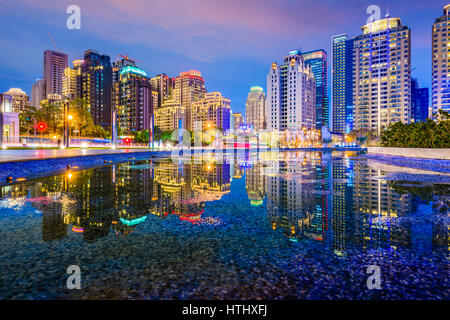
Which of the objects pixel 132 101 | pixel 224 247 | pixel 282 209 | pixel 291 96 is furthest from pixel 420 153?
pixel 132 101

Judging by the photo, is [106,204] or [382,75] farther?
[382,75]

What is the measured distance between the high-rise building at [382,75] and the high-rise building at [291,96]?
96.1 ft

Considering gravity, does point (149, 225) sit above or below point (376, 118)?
below

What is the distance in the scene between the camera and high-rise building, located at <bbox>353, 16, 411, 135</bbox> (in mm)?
148625

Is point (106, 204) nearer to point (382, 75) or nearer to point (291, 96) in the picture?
point (291, 96)

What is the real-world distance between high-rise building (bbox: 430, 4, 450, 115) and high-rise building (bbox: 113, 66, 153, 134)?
167 m

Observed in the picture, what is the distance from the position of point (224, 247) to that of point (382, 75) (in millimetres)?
182339

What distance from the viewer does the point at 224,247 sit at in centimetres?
442

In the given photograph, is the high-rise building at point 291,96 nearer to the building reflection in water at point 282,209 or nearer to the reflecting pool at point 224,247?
the building reflection in water at point 282,209

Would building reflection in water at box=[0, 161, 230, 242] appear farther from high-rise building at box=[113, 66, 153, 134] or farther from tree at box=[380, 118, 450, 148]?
high-rise building at box=[113, 66, 153, 134]
